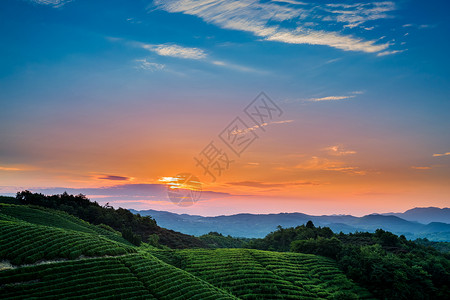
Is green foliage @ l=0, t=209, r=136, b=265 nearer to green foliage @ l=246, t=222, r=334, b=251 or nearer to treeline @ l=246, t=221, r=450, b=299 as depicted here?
treeline @ l=246, t=221, r=450, b=299

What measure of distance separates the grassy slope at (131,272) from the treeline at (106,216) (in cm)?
4893

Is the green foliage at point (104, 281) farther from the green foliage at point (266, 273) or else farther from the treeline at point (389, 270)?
the treeline at point (389, 270)

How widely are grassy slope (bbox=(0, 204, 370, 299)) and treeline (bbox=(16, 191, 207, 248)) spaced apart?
1926 inches

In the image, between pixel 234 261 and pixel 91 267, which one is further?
pixel 234 261

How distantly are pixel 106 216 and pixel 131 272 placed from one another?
81759 mm

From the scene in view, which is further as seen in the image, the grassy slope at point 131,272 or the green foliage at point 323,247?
the green foliage at point 323,247

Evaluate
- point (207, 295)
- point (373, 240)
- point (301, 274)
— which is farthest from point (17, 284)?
point (373, 240)

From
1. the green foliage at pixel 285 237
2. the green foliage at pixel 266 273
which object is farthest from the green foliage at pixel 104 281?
the green foliage at pixel 285 237

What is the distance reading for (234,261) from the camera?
5072 cm

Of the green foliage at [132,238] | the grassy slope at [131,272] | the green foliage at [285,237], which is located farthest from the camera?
the green foliage at [285,237]

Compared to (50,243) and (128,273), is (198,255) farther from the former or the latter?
(50,243)

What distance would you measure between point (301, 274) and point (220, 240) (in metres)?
88.2

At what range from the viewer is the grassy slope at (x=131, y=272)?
26.9 m

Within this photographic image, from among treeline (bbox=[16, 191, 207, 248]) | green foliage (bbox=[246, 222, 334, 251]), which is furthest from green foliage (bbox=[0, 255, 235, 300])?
green foliage (bbox=[246, 222, 334, 251])
